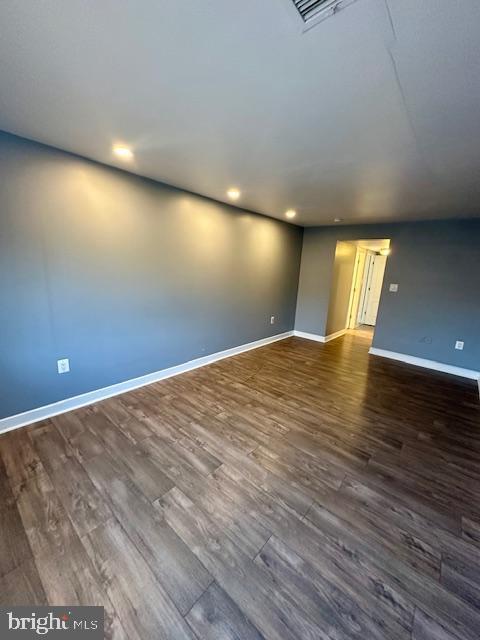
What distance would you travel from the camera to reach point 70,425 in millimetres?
2256

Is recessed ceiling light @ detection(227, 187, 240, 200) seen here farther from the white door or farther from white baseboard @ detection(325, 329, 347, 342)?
the white door

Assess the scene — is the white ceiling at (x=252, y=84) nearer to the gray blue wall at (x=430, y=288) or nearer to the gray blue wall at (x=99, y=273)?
the gray blue wall at (x=99, y=273)

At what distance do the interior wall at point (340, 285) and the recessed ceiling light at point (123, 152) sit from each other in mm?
3975

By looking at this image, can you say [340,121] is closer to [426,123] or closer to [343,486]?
[426,123]

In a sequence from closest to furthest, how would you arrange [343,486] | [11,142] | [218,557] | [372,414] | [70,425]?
[218,557], [343,486], [11,142], [70,425], [372,414]

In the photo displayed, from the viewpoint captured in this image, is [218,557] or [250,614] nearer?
[250,614]

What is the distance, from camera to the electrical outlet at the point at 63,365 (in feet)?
7.76

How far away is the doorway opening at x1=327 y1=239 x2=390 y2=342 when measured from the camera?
5262mm

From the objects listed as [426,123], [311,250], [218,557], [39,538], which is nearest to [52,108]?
[426,123]

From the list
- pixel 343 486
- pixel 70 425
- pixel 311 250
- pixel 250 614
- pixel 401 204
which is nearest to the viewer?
pixel 250 614

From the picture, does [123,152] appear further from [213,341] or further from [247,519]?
[247,519]

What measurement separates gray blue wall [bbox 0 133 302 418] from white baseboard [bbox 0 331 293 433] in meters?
0.06

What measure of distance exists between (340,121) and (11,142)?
2.37m

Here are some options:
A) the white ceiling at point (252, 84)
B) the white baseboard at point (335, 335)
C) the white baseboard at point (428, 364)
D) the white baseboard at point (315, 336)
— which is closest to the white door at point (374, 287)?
the white baseboard at point (335, 335)
